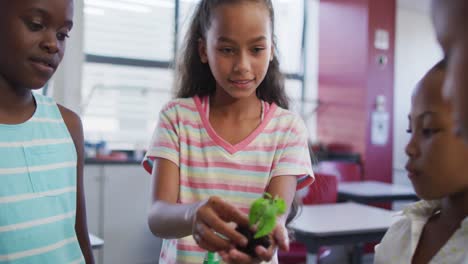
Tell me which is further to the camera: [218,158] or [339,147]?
[339,147]

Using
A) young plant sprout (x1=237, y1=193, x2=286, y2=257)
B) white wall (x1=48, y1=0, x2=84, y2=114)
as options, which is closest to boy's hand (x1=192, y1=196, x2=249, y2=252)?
young plant sprout (x1=237, y1=193, x2=286, y2=257)

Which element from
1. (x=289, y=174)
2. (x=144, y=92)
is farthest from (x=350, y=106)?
(x=289, y=174)

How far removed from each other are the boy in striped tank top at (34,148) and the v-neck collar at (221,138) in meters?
0.31

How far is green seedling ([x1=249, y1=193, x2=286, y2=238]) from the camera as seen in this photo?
2.15ft

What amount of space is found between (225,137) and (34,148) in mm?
406

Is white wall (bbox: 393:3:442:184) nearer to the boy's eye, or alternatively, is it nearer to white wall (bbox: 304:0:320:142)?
white wall (bbox: 304:0:320:142)

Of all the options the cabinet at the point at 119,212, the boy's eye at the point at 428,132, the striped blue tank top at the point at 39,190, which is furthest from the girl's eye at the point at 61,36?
the cabinet at the point at 119,212

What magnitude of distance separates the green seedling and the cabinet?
10.8 ft

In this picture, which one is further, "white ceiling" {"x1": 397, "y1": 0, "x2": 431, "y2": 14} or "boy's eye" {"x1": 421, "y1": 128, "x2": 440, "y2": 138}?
"white ceiling" {"x1": 397, "y1": 0, "x2": 431, "y2": 14}

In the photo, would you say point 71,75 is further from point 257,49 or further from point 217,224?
point 217,224

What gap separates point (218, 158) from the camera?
3.19 feet

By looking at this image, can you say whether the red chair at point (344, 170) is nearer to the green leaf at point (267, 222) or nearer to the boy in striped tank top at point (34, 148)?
the boy in striped tank top at point (34, 148)

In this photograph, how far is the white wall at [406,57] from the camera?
5246 mm

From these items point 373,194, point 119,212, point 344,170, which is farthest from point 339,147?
point 119,212
